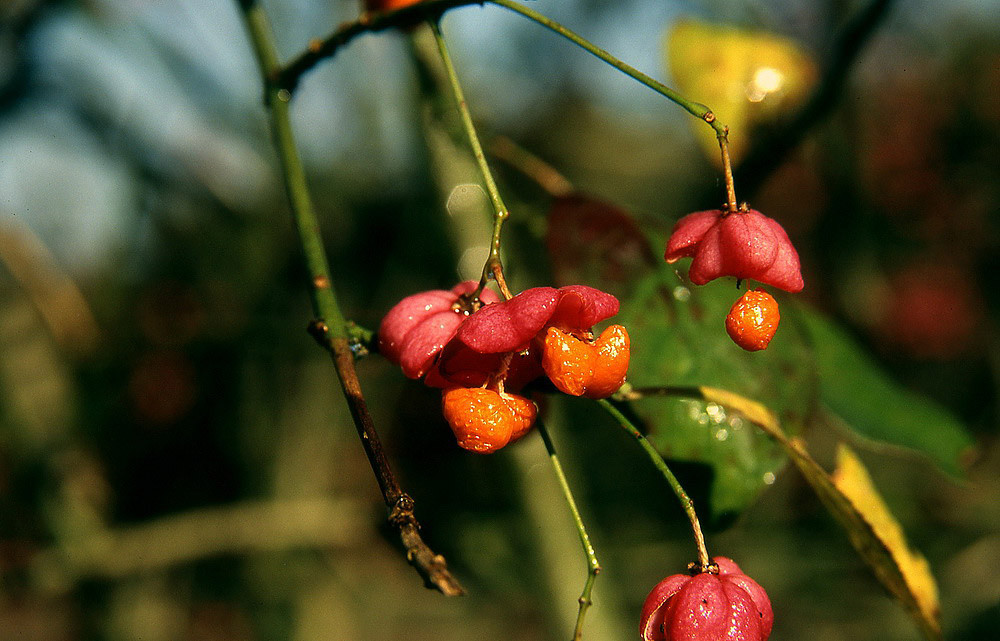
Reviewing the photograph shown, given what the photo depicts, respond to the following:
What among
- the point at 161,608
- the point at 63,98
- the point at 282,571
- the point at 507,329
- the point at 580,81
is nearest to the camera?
the point at 507,329

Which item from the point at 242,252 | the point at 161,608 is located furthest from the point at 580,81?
the point at 161,608

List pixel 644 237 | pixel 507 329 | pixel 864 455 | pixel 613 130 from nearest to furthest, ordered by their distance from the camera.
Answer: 1. pixel 507 329
2. pixel 644 237
3. pixel 864 455
4. pixel 613 130

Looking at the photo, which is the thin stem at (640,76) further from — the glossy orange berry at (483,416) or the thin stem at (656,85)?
the glossy orange berry at (483,416)

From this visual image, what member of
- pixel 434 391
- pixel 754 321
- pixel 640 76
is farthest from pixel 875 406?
pixel 434 391

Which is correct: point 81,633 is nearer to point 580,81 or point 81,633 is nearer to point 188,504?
point 188,504

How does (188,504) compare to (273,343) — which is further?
(188,504)

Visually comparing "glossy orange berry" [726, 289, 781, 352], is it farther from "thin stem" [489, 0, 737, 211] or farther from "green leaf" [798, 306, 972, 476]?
"green leaf" [798, 306, 972, 476]

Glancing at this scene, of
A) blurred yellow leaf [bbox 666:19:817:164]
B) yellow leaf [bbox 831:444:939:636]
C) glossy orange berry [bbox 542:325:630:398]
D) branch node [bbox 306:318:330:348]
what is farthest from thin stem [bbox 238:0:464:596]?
blurred yellow leaf [bbox 666:19:817:164]
